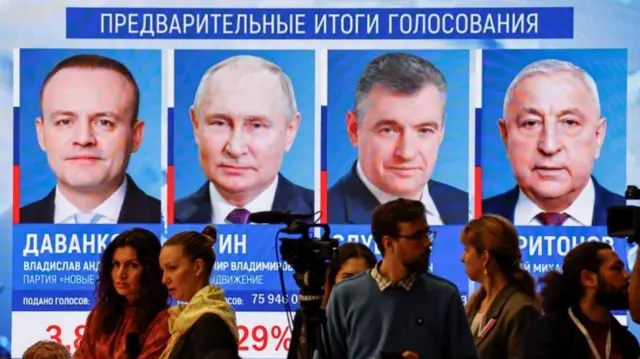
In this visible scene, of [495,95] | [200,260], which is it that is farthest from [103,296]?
[495,95]

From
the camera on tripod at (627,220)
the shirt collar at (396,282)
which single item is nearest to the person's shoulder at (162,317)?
the shirt collar at (396,282)

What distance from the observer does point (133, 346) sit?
194 inches

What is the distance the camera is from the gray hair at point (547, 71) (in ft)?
23.2

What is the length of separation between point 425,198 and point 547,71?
94 cm

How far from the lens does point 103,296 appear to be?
17.5ft

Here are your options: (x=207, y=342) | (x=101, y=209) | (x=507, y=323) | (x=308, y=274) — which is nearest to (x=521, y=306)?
(x=507, y=323)

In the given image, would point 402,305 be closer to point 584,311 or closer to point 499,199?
point 584,311

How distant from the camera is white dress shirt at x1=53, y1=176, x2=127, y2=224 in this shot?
7.20m

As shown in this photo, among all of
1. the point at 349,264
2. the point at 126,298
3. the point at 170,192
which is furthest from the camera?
the point at 170,192

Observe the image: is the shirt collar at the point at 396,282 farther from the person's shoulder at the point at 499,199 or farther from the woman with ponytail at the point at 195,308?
the person's shoulder at the point at 499,199

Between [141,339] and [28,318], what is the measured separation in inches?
88.9

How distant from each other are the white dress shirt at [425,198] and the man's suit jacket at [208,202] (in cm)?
29

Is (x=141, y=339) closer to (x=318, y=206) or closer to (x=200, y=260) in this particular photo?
(x=200, y=260)

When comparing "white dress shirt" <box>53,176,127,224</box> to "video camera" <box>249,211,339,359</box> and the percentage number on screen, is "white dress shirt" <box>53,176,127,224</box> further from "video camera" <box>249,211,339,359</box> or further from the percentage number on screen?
"video camera" <box>249,211,339,359</box>
